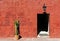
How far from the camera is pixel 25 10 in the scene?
54.9 ft

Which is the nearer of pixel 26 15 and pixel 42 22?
pixel 26 15

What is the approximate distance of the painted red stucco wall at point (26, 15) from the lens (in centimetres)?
1653

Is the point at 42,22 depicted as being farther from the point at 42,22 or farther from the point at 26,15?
the point at 26,15

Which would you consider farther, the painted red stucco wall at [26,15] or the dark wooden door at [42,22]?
the dark wooden door at [42,22]

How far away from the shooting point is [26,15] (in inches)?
659

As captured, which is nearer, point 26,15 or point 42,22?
point 26,15

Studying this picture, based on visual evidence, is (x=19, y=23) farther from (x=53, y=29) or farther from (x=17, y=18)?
(x=53, y=29)

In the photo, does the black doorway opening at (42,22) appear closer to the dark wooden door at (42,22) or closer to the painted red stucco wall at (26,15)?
the dark wooden door at (42,22)

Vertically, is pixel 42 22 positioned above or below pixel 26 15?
below

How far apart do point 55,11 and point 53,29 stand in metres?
1.51

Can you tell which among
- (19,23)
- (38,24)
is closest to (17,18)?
(19,23)

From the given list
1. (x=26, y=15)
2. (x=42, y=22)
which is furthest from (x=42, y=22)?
(x=26, y=15)

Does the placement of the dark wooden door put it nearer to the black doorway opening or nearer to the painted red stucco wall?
the black doorway opening

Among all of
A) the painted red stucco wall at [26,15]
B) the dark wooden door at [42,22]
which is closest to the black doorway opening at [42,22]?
the dark wooden door at [42,22]
